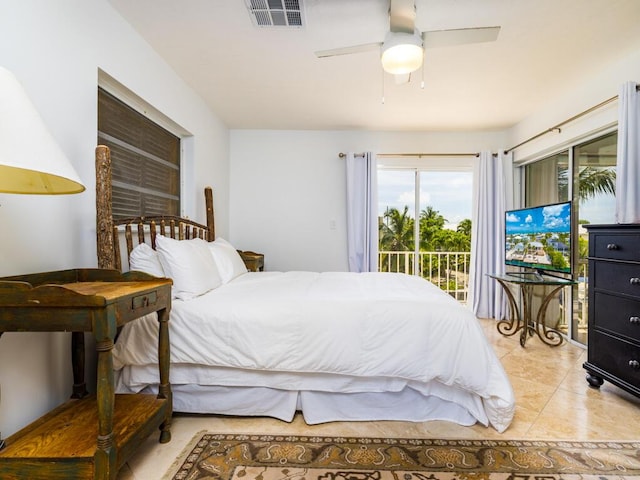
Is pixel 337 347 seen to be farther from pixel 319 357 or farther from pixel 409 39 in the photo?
pixel 409 39

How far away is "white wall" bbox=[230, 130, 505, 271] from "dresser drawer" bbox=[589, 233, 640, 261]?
8.02 feet

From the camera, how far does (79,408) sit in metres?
1.56

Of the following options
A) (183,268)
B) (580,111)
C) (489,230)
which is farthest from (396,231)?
(183,268)

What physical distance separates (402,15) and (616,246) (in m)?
1.97

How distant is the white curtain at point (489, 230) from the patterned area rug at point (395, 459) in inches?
103

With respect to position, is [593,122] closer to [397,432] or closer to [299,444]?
[397,432]

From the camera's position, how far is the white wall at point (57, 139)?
144 centimetres

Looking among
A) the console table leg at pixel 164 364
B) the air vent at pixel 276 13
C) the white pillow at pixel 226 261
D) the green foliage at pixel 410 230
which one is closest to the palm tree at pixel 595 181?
the green foliage at pixel 410 230

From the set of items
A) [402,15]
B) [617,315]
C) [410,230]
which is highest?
[402,15]

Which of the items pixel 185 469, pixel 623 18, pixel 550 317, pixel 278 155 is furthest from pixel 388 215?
pixel 185 469

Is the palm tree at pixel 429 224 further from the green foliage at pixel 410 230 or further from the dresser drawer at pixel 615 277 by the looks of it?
the dresser drawer at pixel 615 277

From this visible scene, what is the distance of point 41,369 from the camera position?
5.20ft

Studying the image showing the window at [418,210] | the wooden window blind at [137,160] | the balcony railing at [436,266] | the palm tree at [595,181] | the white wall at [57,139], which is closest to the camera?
the white wall at [57,139]

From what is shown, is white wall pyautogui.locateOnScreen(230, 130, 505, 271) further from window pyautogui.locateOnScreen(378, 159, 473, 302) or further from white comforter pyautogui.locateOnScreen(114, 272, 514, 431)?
white comforter pyautogui.locateOnScreen(114, 272, 514, 431)
